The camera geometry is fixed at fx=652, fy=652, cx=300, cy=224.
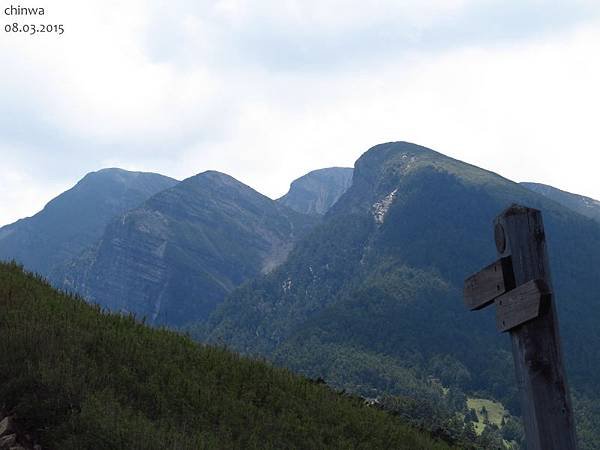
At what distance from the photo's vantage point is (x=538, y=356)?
4.75 meters

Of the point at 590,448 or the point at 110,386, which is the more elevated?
the point at 110,386

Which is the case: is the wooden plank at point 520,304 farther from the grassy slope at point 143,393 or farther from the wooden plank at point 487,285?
the grassy slope at point 143,393

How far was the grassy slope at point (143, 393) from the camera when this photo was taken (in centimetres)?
711

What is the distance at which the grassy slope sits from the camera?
280 inches

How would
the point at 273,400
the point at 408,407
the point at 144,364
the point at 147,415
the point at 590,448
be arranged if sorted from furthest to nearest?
the point at 590,448 < the point at 408,407 < the point at 273,400 < the point at 144,364 < the point at 147,415

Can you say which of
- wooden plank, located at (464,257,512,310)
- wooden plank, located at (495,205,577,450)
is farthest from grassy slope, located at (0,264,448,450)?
wooden plank, located at (495,205,577,450)

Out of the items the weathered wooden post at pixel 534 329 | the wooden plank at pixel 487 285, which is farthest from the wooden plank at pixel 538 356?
the wooden plank at pixel 487 285

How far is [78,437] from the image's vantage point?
268 inches

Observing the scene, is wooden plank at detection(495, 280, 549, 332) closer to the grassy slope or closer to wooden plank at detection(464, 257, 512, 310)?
wooden plank at detection(464, 257, 512, 310)

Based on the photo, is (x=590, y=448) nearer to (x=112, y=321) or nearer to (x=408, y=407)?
(x=408, y=407)

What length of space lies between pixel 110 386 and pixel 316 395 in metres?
3.87

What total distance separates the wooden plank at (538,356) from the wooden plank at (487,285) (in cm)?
11

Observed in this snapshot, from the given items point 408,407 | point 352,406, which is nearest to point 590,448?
point 408,407

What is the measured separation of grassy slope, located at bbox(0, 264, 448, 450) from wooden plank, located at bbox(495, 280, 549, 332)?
Answer: 12.0 feet
